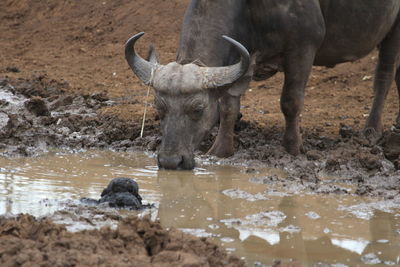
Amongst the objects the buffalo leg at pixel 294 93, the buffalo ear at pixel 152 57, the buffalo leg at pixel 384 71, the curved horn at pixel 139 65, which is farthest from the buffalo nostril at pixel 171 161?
the buffalo leg at pixel 384 71

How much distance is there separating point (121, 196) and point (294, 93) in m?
3.48

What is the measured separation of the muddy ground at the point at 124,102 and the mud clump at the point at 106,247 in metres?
2.37

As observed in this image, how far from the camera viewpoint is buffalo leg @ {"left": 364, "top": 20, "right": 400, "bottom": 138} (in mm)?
9891

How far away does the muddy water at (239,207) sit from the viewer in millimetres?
4602

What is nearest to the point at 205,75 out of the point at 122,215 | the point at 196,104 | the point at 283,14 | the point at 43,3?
the point at 196,104

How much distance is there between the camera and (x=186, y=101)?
7.22 metres

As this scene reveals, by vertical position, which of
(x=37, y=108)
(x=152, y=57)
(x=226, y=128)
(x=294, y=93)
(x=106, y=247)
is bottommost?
(x=106, y=247)

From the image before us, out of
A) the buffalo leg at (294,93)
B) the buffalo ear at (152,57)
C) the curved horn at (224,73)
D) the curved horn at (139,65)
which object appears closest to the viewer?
the curved horn at (224,73)

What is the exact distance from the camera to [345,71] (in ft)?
44.7

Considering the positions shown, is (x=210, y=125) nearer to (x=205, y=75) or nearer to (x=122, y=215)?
(x=205, y=75)

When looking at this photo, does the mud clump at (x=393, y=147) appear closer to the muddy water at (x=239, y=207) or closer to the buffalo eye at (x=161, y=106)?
the muddy water at (x=239, y=207)

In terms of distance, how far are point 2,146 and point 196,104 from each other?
6.99ft

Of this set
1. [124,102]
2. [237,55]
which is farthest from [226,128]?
[124,102]

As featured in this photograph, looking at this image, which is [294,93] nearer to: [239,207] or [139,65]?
[139,65]
